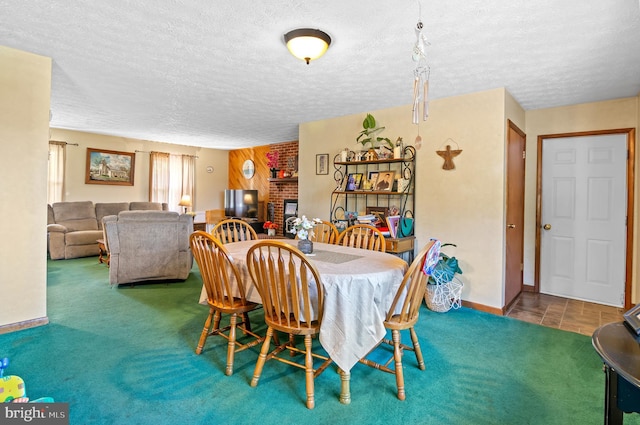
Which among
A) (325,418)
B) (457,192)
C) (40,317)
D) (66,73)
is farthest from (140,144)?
(325,418)

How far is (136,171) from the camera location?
725 cm

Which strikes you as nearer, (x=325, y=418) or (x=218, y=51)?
(x=325, y=418)

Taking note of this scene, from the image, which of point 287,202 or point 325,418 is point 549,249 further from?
point 287,202

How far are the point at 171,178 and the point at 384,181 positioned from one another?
18.5 feet

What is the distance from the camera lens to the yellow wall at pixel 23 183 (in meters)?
2.69

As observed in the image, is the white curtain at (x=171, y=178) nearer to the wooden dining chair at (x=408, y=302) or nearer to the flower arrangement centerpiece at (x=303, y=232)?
the flower arrangement centerpiece at (x=303, y=232)

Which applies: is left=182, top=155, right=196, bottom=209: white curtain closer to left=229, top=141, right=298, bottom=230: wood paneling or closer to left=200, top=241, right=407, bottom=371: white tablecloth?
left=229, top=141, right=298, bottom=230: wood paneling

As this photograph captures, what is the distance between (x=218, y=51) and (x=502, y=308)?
3.64 metres

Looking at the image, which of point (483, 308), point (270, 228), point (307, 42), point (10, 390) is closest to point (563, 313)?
point (483, 308)

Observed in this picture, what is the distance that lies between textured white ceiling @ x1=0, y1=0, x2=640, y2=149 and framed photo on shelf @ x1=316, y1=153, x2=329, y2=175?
2.30ft

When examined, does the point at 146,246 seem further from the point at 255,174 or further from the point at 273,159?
the point at 255,174

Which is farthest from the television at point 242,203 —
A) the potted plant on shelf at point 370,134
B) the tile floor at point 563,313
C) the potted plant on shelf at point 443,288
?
the tile floor at point 563,313

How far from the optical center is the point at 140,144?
7.23 m

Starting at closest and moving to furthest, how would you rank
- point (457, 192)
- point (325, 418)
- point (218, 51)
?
point (325, 418) < point (218, 51) < point (457, 192)
